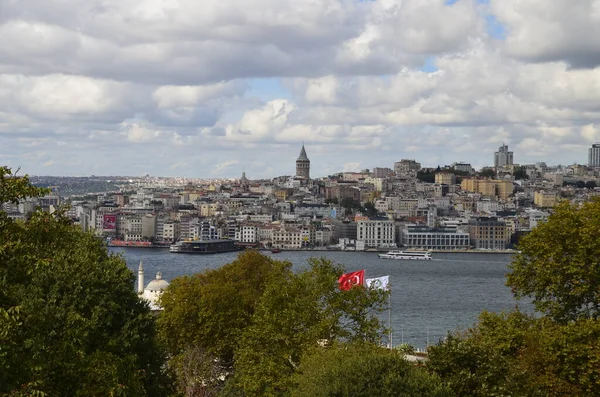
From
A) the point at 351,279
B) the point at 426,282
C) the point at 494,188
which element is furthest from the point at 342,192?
the point at 351,279

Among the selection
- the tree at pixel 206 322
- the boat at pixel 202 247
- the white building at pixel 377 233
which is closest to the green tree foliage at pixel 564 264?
the tree at pixel 206 322

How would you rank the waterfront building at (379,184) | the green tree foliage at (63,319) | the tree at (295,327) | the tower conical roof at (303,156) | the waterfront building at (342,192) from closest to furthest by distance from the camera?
1. the green tree foliage at (63,319)
2. the tree at (295,327)
3. the waterfront building at (342,192)
4. the waterfront building at (379,184)
5. the tower conical roof at (303,156)

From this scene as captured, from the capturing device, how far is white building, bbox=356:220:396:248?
75438mm

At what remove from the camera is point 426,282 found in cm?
4359

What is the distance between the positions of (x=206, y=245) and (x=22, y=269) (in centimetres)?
6187

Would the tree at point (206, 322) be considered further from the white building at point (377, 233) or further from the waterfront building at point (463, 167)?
the waterfront building at point (463, 167)

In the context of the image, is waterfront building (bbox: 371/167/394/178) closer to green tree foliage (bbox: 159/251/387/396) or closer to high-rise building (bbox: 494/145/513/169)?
high-rise building (bbox: 494/145/513/169)

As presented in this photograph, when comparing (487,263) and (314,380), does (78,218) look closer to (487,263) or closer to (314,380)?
(487,263)

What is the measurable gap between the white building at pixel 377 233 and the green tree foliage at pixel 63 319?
67.0 meters

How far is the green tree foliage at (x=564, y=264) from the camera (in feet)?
35.5

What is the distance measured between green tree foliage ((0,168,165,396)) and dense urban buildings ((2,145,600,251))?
47165 millimetres

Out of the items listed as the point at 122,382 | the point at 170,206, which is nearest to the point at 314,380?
the point at 122,382

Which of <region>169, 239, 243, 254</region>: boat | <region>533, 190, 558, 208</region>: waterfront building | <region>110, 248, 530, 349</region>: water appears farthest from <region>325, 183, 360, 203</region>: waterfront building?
<region>169, 239, 243, 254</region>: boat

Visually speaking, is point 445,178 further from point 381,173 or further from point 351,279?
point 351,279
